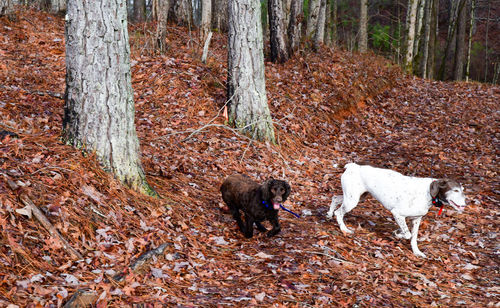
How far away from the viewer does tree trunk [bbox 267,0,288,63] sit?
12344 millimetres

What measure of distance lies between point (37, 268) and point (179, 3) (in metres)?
13.7

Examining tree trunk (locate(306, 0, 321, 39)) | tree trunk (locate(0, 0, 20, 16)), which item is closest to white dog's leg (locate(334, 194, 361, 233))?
tree trunk (locate(306, 0, 321, 39))

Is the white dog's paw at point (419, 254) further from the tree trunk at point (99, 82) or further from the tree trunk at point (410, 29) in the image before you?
the tree trunk at point (410, 29)

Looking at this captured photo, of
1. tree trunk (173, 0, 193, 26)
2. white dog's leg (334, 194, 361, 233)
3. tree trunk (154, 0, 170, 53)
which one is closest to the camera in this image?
white dog's leg (334, 194, 361, 233)

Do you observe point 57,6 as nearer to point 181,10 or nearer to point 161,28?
point 181,10

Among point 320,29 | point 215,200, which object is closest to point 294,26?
point 320,29

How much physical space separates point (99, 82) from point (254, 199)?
2.77 m

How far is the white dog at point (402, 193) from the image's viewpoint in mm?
5780

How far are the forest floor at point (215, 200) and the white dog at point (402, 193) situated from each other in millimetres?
405

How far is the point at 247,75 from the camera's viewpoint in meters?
9.30

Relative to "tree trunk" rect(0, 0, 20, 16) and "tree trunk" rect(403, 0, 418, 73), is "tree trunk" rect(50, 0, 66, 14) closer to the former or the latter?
"tree trunk" rect(0, 0, 20, 16)

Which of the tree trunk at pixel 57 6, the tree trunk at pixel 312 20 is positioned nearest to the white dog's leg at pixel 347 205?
the tree trunk at pixel 312 20

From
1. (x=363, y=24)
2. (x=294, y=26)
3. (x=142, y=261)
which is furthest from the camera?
(x=363, y=24)

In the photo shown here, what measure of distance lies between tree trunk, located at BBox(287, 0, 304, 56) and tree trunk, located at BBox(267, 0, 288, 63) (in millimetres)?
552
